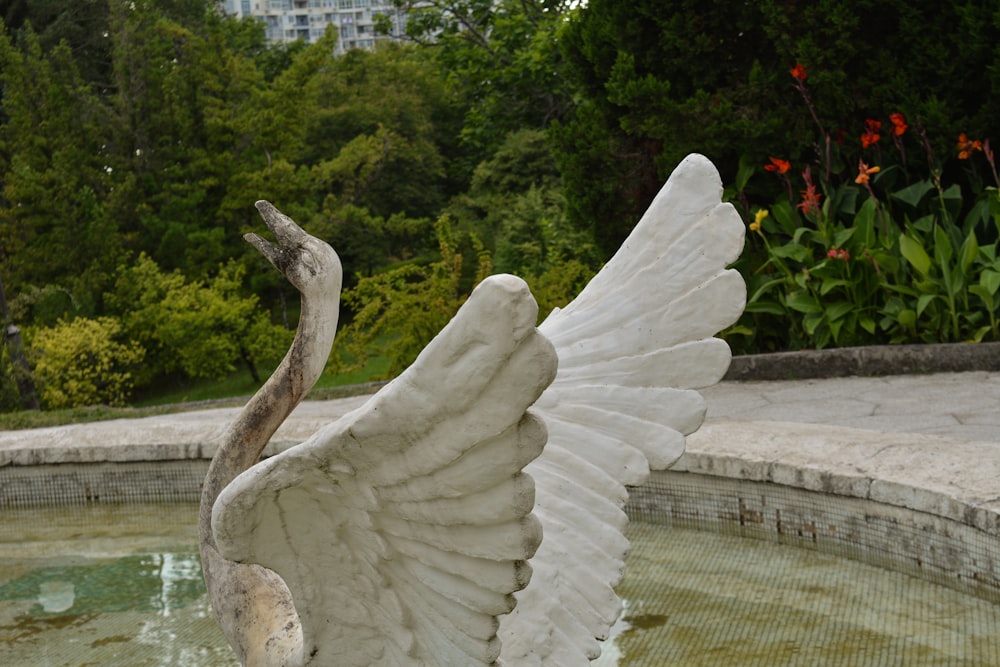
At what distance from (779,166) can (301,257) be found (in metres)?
5.27

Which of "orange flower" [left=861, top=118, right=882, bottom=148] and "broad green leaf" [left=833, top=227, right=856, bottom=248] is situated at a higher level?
"orange flower" [left=861, top=118, right=882, bottom=148]

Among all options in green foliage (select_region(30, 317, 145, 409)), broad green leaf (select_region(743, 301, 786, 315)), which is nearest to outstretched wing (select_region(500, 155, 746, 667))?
broad green leaf (select_region(743, 301, 786, 315))

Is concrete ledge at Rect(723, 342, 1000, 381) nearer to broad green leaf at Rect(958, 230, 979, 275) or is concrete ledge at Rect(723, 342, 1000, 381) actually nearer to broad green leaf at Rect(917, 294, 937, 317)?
broad green leaf at Rect(917, 294, 937, 317)

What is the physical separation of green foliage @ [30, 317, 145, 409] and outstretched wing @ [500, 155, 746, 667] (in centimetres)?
922

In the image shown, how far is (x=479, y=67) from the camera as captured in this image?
11.1 metres

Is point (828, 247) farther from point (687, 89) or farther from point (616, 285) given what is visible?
point (616, 285)

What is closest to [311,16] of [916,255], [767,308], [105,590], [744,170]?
[744,170]

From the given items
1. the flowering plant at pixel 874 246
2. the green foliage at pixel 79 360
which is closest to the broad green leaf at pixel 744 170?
the flowering plant at pixel 874 246

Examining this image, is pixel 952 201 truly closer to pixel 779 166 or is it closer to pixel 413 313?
pixel 779 166

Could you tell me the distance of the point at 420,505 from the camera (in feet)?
5.35

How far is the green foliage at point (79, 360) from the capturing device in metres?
Answer: 10.7

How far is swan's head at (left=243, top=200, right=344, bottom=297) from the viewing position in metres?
2.34

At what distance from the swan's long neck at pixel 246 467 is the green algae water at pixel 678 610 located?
1036 mm

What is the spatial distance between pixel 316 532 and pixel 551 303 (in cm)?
663
